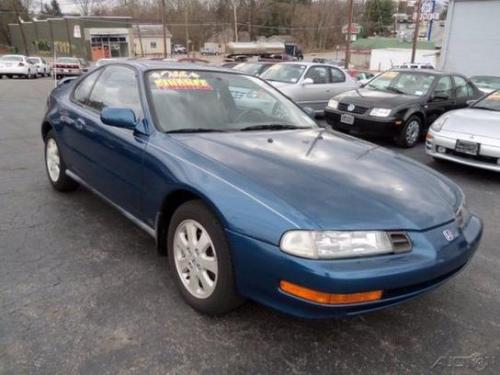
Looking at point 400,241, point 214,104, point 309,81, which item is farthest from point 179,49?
point 400,241

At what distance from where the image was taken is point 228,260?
7.75ft

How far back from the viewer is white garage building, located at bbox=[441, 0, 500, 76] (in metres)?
23.1

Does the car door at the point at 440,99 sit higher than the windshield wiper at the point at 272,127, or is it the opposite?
the windshield wiper at the point at 272,127

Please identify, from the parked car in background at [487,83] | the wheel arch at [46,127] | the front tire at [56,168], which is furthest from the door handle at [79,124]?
the parked car in background at [487,83]

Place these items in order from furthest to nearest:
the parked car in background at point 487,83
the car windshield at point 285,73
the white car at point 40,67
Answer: the white car at point 40,67 < the parked car in background at point 487,83 < the car windshield at point 285,73

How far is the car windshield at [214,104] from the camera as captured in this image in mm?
3182

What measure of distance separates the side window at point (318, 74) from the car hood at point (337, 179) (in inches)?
321

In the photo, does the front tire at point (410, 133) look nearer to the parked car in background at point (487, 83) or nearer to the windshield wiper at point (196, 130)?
the windshield wiper at point (196, 130)

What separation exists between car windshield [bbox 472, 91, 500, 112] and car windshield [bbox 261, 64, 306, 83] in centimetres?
472

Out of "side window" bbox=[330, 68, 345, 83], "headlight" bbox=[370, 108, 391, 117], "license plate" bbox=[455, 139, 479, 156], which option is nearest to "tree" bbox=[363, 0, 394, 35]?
"side window" bbox=[330, 68, 345, 83]

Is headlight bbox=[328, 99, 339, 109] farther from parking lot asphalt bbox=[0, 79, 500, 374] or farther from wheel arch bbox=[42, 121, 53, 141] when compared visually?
wheel arch bbox=[42, 121, 53, 141]

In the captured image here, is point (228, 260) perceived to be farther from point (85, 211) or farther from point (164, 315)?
point (85, 211)

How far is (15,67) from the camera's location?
89.7 feet

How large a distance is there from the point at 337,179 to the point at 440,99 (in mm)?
7058
